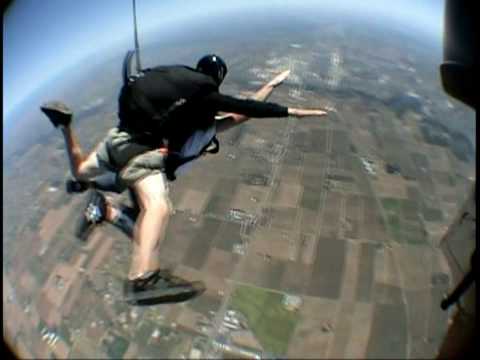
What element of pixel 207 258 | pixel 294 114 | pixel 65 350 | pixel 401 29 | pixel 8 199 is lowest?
pixel 65 350

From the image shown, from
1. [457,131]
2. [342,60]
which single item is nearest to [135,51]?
[342,60]

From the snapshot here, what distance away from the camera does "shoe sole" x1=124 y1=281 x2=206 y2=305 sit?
1.79 m

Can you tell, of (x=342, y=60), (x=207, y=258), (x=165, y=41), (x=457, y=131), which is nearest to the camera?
(x=207, y=258)

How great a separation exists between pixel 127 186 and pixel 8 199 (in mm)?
625

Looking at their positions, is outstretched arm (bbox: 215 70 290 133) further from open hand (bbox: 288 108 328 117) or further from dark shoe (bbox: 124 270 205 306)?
dark shoe (bbox: 124 270 205 306)

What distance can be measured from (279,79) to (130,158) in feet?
2.26

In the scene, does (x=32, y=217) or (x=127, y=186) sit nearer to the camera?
(x=127, y=186)

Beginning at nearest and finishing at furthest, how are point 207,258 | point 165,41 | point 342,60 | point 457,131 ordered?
point 207,258
point 457,131
point 342,60
point 165,41

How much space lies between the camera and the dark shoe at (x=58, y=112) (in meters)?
1.90

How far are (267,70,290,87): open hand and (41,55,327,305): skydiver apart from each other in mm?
138

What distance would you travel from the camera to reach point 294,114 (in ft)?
6.16

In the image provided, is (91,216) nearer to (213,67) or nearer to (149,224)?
(149,224)

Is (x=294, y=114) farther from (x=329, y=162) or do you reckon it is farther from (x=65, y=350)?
(x=65, y=350)

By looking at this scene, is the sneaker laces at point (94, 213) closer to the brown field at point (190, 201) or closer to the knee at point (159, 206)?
the knee at point (159, 206)
